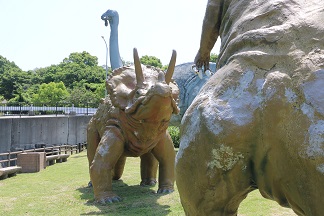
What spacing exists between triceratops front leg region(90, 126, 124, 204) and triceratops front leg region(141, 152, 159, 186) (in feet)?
4.17

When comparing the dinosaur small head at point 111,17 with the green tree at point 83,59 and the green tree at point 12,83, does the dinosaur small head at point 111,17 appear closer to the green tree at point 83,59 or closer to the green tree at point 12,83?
the green tree at point 12,83

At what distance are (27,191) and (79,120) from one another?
12312 millimetres

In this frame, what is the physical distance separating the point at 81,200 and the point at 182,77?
1188 cm

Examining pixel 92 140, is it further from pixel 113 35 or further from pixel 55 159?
pixel 113 35

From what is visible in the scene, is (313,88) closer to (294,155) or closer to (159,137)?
(294,155)

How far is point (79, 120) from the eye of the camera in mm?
20391

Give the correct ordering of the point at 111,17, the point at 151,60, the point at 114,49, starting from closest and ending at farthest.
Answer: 1. the point at 114,49
2. the point at 111,17
3. the point at 151,60

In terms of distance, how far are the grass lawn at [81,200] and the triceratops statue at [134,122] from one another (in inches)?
14.6

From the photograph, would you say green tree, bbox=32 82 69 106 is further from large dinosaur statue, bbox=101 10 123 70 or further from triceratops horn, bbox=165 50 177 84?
triceratops horn, bbox=165 50 177 84

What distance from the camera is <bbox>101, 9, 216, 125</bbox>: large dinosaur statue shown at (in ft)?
51.8

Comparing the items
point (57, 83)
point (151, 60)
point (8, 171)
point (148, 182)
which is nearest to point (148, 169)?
point (148, 182)

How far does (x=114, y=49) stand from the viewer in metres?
15.4

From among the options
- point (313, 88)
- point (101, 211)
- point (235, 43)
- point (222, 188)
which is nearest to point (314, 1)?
point (235, 43)

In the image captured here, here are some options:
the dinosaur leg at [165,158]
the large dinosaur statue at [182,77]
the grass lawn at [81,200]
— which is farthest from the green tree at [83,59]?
the dinosaur leg at [165,158]
